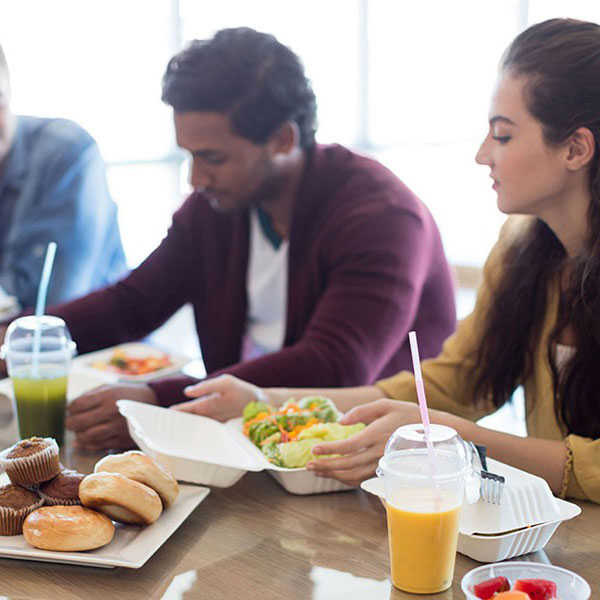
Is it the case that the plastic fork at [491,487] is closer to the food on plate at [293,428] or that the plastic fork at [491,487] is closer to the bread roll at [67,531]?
the food on plate at [293,428]

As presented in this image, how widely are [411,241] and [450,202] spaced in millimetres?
3676

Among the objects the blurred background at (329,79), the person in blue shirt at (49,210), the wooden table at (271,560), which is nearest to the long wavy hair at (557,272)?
the wooden table at (271,560)

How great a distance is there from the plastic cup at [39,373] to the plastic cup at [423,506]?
0.70 meters

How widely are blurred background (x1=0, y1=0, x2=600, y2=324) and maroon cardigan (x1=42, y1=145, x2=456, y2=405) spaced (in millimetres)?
2959

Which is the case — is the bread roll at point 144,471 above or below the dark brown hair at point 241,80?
below

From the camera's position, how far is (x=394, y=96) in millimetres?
5801

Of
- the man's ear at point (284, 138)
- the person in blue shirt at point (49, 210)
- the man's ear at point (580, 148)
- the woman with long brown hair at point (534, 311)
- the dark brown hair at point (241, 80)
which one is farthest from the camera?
the person in blue shirt at point (49, 210)

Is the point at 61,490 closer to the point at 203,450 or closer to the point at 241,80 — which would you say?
the point at 203,450

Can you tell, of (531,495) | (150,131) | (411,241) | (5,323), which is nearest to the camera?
(531,495)

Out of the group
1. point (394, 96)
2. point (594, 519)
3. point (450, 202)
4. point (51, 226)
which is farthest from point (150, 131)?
point (594, 519)

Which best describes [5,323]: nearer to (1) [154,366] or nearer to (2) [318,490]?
(1) [154,366]

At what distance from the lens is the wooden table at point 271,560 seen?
1.02 metres

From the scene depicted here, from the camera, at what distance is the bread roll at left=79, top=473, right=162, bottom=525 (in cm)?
108

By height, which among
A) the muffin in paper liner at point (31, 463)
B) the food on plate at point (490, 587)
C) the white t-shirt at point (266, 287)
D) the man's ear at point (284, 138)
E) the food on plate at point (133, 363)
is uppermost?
the man's ear at point (284, 138)
